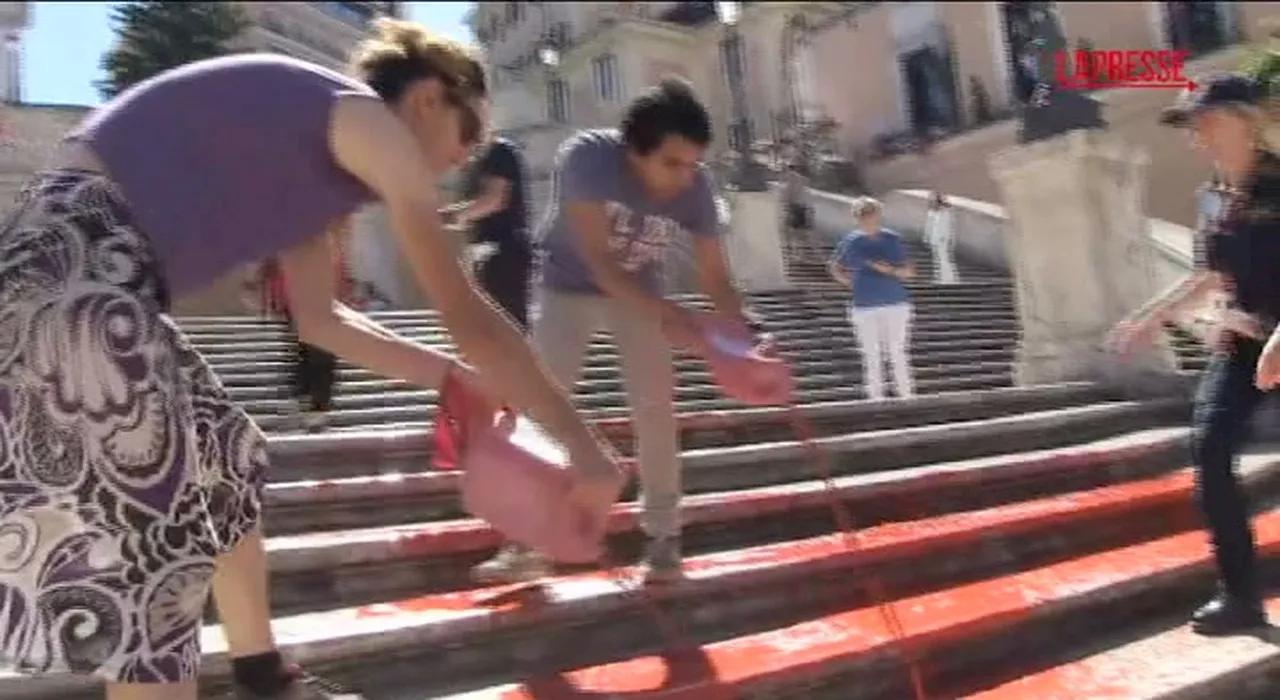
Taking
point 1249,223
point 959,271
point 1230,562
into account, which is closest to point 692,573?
point 1230,562

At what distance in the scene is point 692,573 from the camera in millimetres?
3369

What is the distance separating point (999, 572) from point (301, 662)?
2278 mm

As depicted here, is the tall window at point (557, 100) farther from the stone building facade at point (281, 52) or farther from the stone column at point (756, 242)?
the stone column at point (756, 242)

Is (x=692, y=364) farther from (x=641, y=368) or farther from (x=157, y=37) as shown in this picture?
(x=157, y=37)

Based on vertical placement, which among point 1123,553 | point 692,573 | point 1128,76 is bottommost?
point 1123,553

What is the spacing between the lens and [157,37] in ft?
93.0

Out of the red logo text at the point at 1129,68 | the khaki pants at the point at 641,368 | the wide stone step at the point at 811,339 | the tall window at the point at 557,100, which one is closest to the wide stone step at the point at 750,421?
the khaki pants at the point at 641,368

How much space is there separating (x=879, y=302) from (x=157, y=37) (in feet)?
82.8

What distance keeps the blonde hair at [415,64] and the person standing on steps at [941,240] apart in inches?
474

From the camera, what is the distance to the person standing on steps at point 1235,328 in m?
3.46

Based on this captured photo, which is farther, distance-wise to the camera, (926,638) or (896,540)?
(896,540)

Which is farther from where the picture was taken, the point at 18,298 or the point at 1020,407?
the point at 1020,407

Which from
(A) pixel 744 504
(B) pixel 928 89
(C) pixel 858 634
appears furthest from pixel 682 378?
(B) pixel 928 89

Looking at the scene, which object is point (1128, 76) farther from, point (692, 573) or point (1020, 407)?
point (692, 573)
